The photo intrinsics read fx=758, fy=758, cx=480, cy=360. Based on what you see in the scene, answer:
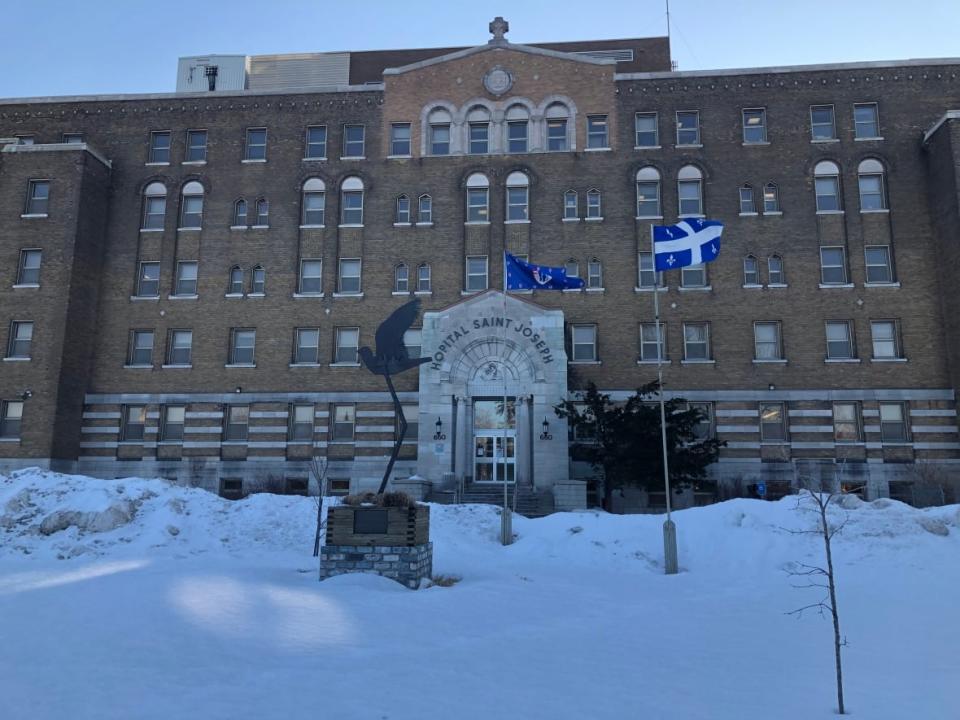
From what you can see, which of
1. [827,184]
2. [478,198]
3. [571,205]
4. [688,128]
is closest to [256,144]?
[478,198]

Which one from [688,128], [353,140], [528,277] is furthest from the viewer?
[353,140]

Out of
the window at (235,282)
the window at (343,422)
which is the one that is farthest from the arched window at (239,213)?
the window at (343,422)

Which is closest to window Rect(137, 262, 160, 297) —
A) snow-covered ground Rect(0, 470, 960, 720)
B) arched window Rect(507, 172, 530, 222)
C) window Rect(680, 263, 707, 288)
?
snow-covered ground Rect(0, 470, 960, 720)

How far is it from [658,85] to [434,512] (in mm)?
26508

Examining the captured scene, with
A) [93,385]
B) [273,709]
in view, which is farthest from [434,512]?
[93,385]

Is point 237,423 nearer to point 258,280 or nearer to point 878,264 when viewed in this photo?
point 258,280

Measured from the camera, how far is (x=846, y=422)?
3572 centimetres

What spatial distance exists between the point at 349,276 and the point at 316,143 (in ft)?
25.3

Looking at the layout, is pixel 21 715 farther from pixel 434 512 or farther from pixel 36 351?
pixel 36 351

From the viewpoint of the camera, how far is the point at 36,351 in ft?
121

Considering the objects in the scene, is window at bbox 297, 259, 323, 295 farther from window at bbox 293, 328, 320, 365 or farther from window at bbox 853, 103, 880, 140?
window at bbox 853, 103, 880, 140

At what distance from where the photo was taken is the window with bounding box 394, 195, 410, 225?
129ft

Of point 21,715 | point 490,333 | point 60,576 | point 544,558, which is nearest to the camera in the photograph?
point 21,715

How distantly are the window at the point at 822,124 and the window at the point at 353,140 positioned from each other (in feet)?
76.2
